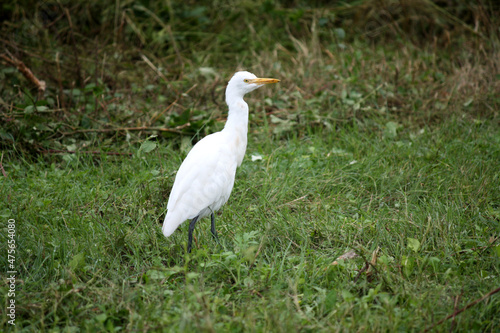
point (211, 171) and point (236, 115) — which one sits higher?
point (236, 115)

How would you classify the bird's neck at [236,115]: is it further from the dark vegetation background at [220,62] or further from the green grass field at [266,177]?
the dark vegetation background at [220,62]

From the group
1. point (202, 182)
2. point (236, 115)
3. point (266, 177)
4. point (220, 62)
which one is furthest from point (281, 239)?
point (220, 62)

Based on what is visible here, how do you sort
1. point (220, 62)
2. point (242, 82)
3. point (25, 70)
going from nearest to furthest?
point (242, 82) → point (25, 70) → point (220, 62)

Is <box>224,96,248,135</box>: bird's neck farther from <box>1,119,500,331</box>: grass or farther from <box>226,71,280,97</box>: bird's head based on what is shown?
<box>1,119,500,331</box>: grass

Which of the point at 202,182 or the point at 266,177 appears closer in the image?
the point at 202,182

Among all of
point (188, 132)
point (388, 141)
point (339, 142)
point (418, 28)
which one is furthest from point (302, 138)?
point (418, 28)

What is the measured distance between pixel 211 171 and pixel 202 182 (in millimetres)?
100

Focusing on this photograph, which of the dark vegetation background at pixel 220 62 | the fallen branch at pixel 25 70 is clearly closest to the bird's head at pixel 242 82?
the dark vegetation background at pixel 220 62

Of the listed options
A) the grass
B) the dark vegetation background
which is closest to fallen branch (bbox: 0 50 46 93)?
the dark vegetation background

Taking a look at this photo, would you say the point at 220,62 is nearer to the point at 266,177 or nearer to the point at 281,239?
the point at 266,177

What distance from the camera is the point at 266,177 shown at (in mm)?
3777

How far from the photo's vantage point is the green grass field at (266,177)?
2.41 m

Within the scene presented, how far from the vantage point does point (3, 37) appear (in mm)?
5438

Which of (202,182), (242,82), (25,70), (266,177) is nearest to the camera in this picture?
(202,182)
